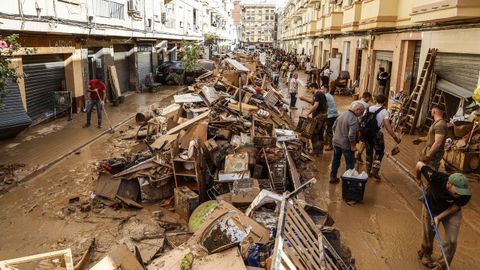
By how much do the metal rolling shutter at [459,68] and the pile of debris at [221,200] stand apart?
455cm

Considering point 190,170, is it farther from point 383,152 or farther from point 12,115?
point 12,115

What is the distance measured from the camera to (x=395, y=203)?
7.37 m

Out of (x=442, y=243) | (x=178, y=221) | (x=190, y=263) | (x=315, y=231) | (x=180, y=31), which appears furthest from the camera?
(x=180, y=31)

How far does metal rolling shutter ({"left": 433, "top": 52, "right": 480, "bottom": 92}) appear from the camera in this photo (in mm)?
10008

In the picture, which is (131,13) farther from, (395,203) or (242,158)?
(395,203)

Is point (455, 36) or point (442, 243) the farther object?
point (455, 36)

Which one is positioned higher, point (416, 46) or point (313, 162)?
point (416, 46)

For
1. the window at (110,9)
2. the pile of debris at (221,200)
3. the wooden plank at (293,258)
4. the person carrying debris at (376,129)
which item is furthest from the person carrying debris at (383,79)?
the wooden plank at (293,258)

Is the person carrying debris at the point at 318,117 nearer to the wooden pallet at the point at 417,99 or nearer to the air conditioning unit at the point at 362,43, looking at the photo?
the wooden pallet at the point at 417,99

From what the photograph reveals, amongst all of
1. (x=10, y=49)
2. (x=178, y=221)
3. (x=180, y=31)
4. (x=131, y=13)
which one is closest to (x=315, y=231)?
→ (x=178, y=221)

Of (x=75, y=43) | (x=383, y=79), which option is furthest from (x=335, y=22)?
(x=75, y=43)

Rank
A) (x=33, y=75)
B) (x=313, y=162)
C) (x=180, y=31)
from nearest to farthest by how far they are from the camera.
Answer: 1. (x=313, y=162)
2. (x=33, y=75)
3. (x=180, y=31)

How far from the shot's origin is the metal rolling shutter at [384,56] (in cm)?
1645

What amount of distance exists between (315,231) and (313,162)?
537cm
